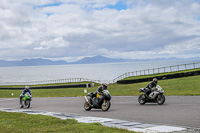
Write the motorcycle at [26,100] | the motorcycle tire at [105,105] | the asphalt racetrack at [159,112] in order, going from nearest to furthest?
the asphalt racetrack at [159,112] < the motorcycle tire at [105,105] < the motorcycle at [26,100]

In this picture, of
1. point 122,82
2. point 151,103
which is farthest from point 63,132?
point 122,82

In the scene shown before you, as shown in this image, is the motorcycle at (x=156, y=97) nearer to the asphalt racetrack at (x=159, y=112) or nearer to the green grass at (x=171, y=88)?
the asphalt racetrack at (x=159, y=112)

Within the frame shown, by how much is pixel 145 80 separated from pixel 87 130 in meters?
33.6

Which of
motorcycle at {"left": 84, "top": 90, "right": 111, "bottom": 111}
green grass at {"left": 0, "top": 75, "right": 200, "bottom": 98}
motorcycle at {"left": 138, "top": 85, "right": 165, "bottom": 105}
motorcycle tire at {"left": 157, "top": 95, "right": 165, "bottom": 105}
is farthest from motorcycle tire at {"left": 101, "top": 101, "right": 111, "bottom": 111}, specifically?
green grass at {"left": 0, "top": 75, "right": 200, "bottom": 98}

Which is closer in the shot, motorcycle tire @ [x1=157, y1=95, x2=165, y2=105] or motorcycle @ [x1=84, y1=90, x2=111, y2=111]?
motorcycle @ [x1=84, y1=90, x2=111, y2=111]

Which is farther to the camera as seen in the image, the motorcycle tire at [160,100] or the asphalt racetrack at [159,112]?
the motorcycle tire at [160,100]

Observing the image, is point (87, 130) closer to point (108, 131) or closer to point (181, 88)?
point (108, 131)

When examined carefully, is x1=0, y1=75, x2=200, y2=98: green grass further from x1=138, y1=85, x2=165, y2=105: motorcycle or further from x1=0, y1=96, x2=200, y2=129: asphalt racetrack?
x1=0, y1=96, x2=200, y2=129: asphalt racetrack

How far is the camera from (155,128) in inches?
336

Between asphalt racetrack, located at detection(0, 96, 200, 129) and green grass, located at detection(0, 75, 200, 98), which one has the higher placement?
green grass, located at detection(0, 75, 200, 98)

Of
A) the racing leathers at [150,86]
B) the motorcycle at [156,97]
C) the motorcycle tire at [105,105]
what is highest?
the racing leathers at [150,86]

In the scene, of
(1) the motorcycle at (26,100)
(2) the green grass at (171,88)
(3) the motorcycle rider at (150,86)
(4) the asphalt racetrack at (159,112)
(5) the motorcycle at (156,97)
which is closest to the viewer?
(4) the asphalt racetrack at (159,112)

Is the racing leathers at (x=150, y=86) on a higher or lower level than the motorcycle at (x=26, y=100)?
higher

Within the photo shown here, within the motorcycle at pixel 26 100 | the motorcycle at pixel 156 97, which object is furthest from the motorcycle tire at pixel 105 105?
the motorcycle at pixel 26 100
